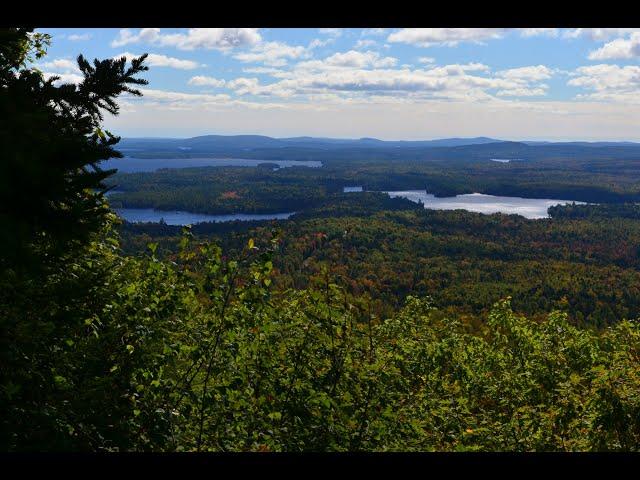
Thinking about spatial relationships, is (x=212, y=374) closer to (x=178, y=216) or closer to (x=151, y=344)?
(x=151, y=344)

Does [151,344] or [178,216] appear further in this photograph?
[178,216]

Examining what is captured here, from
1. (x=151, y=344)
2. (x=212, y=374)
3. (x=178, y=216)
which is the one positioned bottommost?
(x=178, y=216)

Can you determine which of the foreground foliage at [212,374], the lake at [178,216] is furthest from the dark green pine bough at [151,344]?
the lake at [178,216]

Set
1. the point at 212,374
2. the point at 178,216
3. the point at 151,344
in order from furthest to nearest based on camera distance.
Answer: the point at 178,216 → the point at 212,374 → the point at 151,344

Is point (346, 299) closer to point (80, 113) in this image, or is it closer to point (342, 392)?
point (342, 392)

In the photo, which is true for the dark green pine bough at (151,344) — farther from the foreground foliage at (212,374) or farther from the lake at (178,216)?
the lake at (178,216)

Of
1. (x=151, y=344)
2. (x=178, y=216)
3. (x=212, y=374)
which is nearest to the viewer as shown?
(x=151, y=344)

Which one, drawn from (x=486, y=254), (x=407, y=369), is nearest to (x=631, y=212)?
(x=486, y=254)

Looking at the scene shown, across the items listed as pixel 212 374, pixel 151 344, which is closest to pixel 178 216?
pixel 212 374
